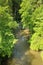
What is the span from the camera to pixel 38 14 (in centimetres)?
3688

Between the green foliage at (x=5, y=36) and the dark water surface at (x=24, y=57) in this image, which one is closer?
the green foliage at (x=5, y=36)

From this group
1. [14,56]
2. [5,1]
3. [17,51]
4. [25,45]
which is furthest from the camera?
[5,1]

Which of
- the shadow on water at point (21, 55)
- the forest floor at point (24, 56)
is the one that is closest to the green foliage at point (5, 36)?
the shadow on water at point (21, 55)

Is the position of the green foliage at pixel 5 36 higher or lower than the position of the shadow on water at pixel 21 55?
higher

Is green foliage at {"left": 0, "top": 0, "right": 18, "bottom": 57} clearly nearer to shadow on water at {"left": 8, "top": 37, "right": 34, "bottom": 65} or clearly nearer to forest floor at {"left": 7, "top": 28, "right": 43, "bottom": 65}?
shadow on water at {"left": 8, "top": 37, "right": 34, "bottom": 65}

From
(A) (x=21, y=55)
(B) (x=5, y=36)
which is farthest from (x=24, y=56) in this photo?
(B) (x=5, y=36)

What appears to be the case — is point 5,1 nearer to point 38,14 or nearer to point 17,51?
point 38,14

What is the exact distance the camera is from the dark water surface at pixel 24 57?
28594 mm

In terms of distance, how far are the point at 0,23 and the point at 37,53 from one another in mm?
8421

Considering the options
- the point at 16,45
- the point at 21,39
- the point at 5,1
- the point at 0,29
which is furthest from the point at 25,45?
the point at 5,1

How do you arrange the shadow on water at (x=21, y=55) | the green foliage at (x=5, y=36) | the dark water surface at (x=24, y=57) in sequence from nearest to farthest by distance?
the green foliage at (x=5, y=36) → the dark water surface at (x=24, y=57) → the shadow on water at (x=21, y=55)

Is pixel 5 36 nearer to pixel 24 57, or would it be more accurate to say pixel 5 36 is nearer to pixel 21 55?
pixel 24 57

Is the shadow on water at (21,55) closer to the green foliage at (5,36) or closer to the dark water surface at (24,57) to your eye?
the dark water surface at (24,57)

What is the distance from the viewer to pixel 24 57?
30688 millimetres
